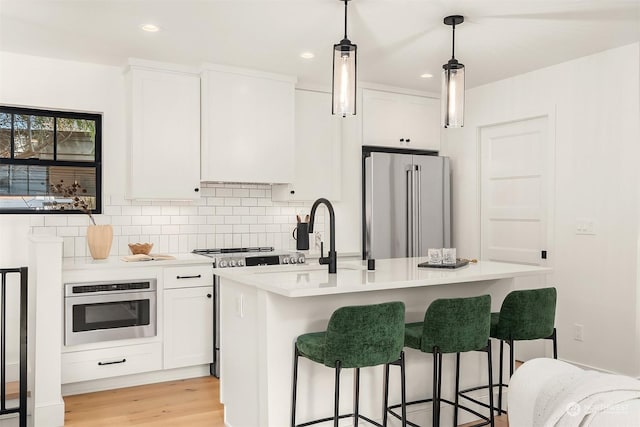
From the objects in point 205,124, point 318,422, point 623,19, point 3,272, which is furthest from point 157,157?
point 623,19

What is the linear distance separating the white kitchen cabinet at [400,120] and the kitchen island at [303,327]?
91.7 inches

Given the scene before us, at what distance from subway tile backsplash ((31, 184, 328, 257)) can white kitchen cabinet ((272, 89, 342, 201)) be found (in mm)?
236

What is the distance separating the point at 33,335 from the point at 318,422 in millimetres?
1900

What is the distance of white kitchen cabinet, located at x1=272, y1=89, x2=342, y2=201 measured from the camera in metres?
5.19

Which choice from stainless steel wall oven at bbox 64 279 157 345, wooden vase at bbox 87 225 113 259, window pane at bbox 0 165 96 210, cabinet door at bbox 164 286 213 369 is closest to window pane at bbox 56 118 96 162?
window pane at bbox 0 165 96 210

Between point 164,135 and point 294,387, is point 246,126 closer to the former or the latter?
point 164,135

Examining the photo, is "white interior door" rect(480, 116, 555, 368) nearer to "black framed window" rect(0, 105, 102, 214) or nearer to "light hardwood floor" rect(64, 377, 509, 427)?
"light hardwood floor" rect(64, 377, 509, 427)

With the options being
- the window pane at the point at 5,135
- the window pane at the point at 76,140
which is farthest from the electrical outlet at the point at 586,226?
the window pane at the point at 5,135

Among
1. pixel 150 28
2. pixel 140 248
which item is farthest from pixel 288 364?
pixel 150 28

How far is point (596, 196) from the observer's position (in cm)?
438

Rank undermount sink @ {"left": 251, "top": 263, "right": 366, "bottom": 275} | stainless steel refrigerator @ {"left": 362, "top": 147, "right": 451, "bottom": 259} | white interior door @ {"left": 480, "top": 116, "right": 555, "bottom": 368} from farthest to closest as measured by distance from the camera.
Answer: stainless steel refrigerator @ {"left": 362, "top": 147, "right": 451, "bottom": 259} → white interior door @ {"left": 480, "top": 116, "right": 555, "bottom": 368} → undermount sink @ {"left": 251, "top": 263, "right": 366, "bottom": 275}

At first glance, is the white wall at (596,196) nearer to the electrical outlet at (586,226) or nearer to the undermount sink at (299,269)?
the electrical outlet at (586,226)

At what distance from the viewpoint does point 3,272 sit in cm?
325

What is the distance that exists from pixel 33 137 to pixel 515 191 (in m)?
4.18
